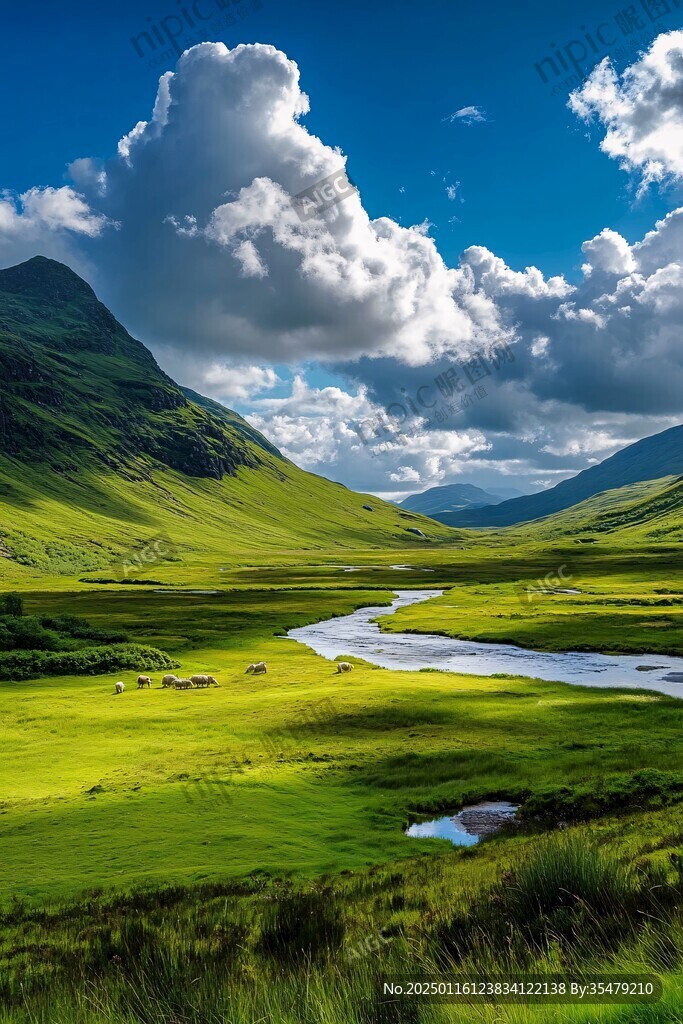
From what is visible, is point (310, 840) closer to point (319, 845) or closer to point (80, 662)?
point (319, 845)

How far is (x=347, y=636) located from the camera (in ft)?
276

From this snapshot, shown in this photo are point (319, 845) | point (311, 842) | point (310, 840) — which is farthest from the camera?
point (310, 840)

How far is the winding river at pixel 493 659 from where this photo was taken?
5453 cm

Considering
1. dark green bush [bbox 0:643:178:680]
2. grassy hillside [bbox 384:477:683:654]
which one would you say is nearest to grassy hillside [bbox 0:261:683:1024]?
dark green bush [bbox 0:643:178:680]

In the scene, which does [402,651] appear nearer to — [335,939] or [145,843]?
[145,843]

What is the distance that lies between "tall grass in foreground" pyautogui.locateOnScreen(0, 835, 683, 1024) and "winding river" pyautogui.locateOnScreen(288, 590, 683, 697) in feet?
143

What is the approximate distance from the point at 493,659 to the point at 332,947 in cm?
5961

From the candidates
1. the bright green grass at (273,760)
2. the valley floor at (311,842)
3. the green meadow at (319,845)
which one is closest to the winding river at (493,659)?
the green meadow at (319,845)

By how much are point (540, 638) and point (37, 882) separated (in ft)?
223

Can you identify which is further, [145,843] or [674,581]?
[674,581]

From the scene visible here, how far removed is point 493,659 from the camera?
66688 millimetres

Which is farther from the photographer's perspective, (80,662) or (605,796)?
(80,662)

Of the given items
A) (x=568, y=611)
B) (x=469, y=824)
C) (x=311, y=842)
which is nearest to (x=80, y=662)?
(x=311, y=842)

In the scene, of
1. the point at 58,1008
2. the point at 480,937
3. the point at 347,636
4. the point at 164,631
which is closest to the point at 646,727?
the point at 480,937
